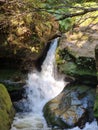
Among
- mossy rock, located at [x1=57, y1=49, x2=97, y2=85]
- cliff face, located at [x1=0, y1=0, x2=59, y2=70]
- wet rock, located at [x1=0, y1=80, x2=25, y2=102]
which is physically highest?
cliff face, located at [x1=0, y1=0, x2=59, y2=70]

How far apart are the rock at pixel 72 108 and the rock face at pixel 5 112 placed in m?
0.89

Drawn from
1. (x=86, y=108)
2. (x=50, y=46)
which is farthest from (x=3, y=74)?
(x=86, y=108)

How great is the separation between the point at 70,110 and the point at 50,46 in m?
3.29

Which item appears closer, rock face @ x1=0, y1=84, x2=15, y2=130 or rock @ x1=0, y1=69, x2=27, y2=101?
rock face @ x1=0, y1=84, x2=15, y2=130

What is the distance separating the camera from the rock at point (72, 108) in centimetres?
726

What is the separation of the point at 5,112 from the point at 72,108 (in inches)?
61.8

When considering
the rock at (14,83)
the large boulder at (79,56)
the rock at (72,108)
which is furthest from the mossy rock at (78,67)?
the rock at (14,83)

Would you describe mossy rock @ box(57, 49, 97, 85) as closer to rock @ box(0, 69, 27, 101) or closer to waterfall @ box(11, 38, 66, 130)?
waterfall @ box(11, 38, 66, 130)

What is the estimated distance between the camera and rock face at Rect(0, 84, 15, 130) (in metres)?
6.86

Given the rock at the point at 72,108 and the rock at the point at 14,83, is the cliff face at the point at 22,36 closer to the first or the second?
the rock at the point at 14,83

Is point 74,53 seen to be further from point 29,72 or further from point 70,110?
point 70,110

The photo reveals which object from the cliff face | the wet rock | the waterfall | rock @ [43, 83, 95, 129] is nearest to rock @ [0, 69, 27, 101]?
A: the wet rock

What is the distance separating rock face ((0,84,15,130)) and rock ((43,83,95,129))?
2.90 feet

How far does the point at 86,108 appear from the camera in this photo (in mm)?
7535
